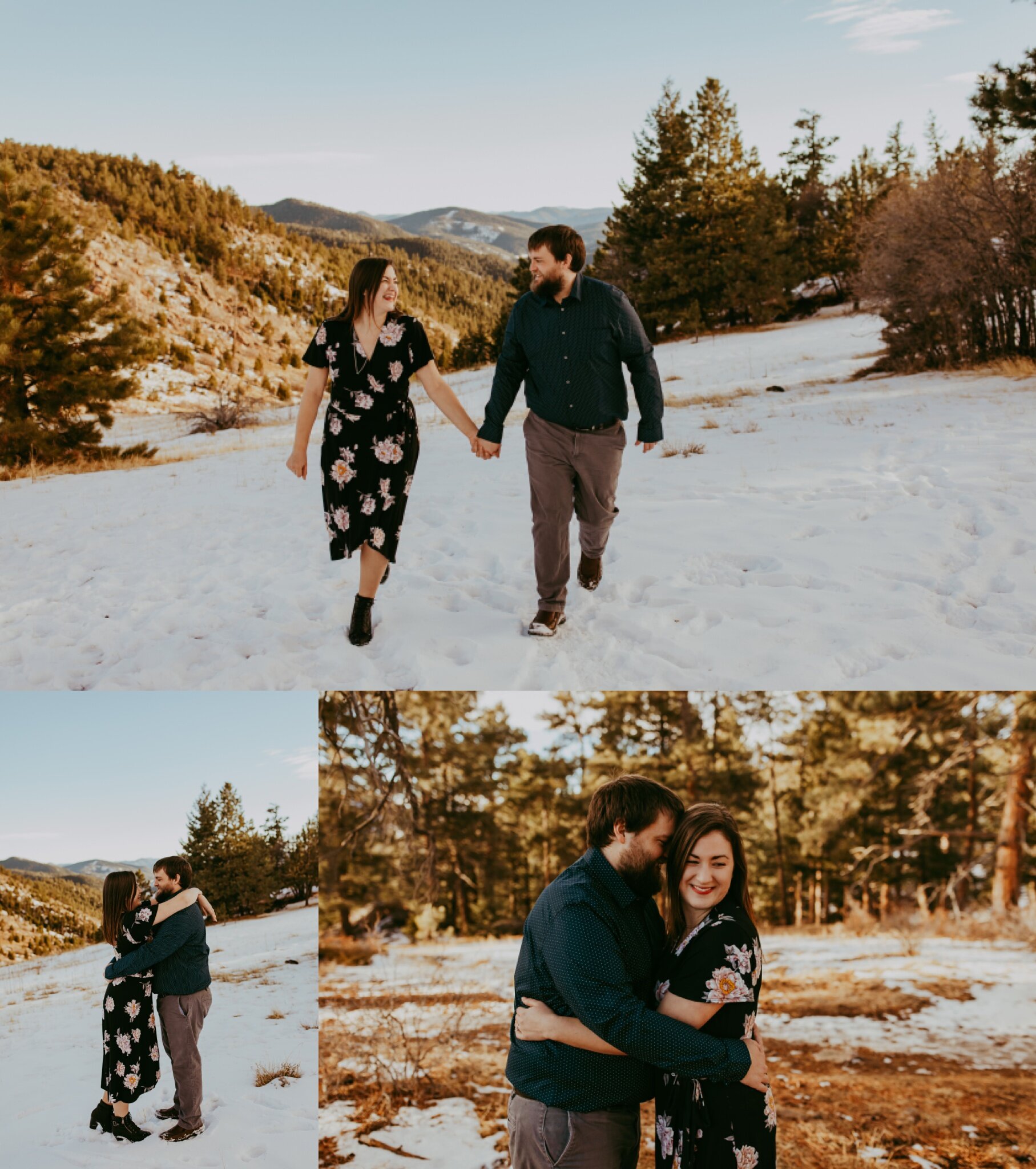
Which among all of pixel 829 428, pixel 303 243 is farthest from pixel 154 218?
pixel 829 428

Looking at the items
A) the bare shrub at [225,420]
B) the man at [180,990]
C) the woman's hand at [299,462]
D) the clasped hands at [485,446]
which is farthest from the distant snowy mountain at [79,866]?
the bare shrub at [225,420]

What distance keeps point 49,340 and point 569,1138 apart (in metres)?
15.8

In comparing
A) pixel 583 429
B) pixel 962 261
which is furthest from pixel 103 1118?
pixel 962 261

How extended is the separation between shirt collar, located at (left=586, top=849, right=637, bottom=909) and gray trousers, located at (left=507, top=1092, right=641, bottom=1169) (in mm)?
554

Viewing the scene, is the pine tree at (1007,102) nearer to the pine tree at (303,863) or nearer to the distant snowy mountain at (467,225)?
the pine tree at (303,863)

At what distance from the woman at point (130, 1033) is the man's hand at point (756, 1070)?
2.68 meters

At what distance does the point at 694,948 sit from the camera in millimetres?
2320

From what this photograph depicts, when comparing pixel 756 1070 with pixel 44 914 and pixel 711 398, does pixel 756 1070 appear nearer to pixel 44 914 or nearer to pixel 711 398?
pixel 44 914

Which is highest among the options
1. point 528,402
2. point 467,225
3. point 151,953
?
point 467,225

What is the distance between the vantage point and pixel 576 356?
A: 172 inches

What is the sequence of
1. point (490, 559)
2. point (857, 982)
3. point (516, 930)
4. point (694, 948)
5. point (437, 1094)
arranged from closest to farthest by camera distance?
1. point (694, 948)
2. point (437, 1094)
3. point (490, 559)
4. point (857, 982)
5. point (516, 930)

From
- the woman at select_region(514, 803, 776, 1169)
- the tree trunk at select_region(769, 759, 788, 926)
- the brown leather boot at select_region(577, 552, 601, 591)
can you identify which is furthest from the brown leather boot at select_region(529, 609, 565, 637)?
the tree trunk at select_region(769, 759, 788, 926)

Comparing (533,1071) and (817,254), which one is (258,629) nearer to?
(533,1071)

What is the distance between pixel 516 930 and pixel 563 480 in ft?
15.0
